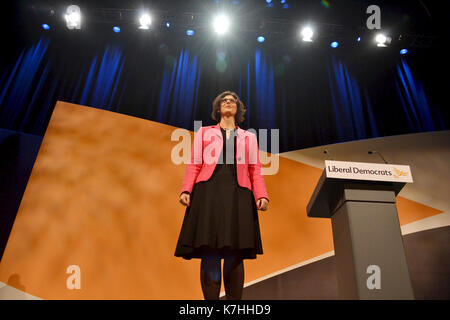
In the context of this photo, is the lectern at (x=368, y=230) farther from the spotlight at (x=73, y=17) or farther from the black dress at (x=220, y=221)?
the spotlight at (x=73, y=17)

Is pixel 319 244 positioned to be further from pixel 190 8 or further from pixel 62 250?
pixel 190 8

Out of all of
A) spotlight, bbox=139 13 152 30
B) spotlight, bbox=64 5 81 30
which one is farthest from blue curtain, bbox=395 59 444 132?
spotlight, bbox=64 5 81 30

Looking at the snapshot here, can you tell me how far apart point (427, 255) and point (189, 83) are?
3.11 m

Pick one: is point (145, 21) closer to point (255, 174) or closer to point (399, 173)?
point (255, 174)

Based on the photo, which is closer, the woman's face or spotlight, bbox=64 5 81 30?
the woman's face

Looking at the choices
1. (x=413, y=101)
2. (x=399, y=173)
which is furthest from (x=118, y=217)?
(x=413, y=101)

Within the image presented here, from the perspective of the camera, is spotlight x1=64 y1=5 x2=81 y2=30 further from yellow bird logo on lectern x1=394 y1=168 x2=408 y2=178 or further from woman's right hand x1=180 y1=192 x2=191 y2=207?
yellow bird logo on lectern x1=394 y1=168 x2=408 y2=178

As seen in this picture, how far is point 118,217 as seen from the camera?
2.68 meters

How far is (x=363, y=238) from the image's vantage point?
1270 mm

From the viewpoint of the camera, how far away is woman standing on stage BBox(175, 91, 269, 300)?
1.45 m

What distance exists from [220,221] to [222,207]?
7 centimetres

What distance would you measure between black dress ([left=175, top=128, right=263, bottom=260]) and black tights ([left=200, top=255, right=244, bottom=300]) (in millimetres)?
37

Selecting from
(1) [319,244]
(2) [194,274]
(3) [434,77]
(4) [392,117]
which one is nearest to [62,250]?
(2) [194,274]

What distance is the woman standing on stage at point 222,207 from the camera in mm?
1449
